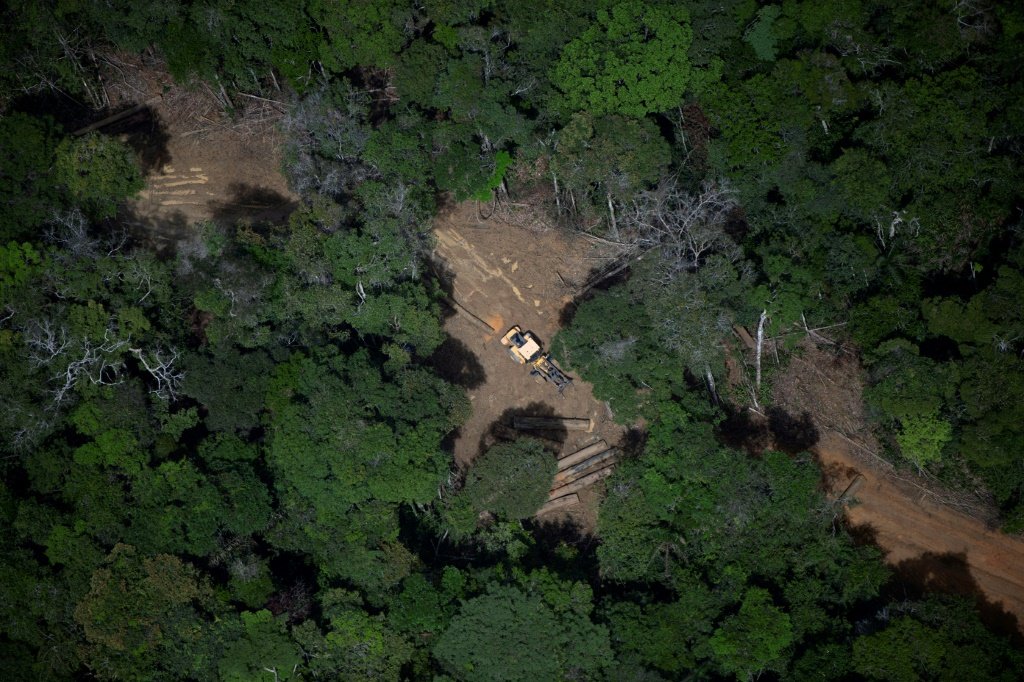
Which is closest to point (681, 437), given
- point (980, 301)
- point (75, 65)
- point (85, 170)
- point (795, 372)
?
point (795, 372)

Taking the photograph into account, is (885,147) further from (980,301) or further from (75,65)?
(75,65)

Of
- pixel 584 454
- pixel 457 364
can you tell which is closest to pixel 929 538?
pixel 584 454

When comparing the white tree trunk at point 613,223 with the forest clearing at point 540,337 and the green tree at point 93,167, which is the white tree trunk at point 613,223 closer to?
the forest clearing at point 540,337

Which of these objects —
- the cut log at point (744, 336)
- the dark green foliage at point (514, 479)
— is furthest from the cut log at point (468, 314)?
the cut log at point (744, 336)

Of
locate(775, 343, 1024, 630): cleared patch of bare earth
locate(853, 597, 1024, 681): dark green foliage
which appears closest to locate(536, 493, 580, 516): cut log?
locate(775, 343, 1024, 630): cleared patch of bare earth

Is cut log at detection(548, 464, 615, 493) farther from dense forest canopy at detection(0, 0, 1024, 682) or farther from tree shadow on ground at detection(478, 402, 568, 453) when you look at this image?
dense forest canopy at detection(0, 0, 1024, 682)

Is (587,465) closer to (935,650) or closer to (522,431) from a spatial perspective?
(522,431)
